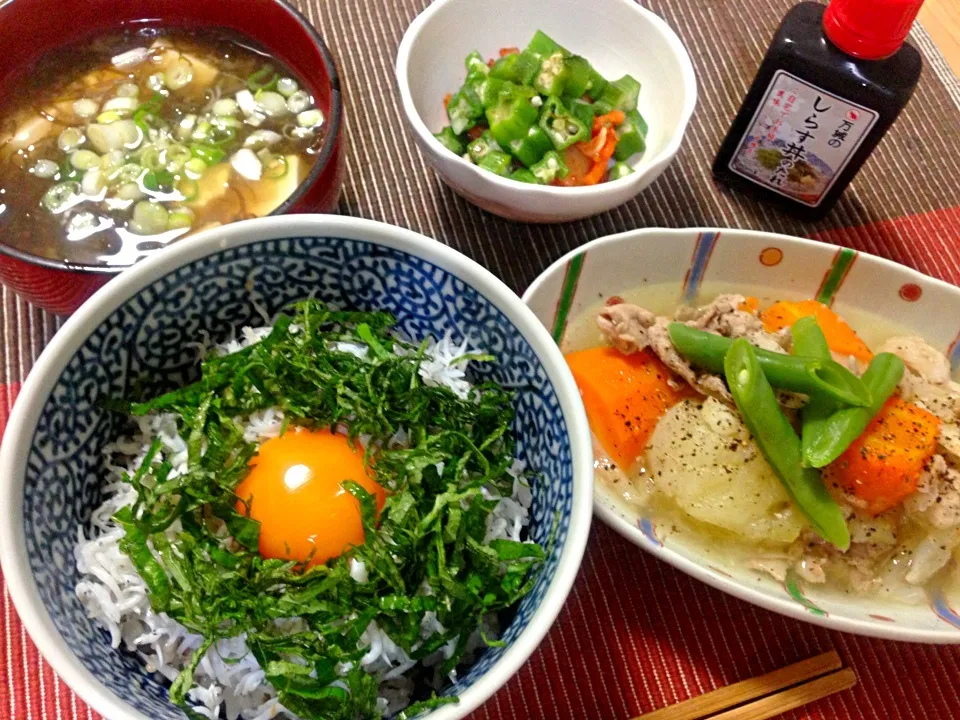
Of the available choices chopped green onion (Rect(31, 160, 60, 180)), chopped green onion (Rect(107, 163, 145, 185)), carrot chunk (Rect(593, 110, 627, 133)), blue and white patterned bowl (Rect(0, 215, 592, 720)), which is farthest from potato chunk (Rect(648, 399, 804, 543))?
chopped green onion (Rect(31, 160, 60, 180))

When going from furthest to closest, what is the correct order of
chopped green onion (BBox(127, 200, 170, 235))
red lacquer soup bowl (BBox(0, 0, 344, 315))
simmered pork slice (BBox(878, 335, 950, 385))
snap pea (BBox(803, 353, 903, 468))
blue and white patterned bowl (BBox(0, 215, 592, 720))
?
1. simmered pork slice (BBox(878, 335, 950, 385))
2. chopped green onion (BBox(127, 200, 170, 235))
3. snap pea (BBox(803, 353, 903, 468))
4. red lacquer soup bowl (BBox(0, 0, 344, 315))
5. blue and white patterned bowl (BBox(0, 215, 592, 720))

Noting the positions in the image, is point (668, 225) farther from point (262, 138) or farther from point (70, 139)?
point (70, 139)

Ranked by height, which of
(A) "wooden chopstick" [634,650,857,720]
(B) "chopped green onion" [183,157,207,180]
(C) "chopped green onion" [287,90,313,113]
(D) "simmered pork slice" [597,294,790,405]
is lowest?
(A) "wooden chopstick" [634,650,857,720]

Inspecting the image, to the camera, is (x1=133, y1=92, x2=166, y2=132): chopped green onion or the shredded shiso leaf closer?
the shredded shiso leaf

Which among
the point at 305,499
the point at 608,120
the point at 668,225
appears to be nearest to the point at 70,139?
the point at 305,499

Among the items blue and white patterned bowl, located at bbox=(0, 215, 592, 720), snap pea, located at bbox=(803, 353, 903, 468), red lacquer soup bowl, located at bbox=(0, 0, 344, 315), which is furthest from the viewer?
snap pea, located at bbox=(803, 353, 903, 468)

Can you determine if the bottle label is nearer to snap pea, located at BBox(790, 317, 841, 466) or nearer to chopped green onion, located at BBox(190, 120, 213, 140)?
snap pea, located at BBox(790, 317, 841, 466)

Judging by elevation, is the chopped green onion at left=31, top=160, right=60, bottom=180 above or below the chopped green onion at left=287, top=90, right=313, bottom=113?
below
